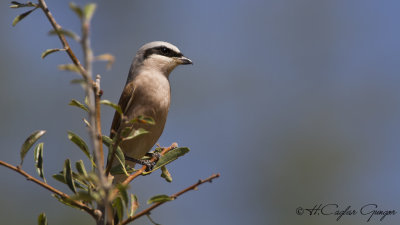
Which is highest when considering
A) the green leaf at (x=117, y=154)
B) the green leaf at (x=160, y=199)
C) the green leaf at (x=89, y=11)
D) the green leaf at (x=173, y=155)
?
the green leaf at (x=89, y=11)

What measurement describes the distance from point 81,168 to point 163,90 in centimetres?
251

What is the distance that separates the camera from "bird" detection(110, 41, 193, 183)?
416 cm

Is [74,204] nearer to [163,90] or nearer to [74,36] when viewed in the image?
[74,36]

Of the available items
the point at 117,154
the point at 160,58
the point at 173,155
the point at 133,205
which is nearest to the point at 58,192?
the point at 133,205

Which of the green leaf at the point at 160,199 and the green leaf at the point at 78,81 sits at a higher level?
the green leaf at the point at 78,81

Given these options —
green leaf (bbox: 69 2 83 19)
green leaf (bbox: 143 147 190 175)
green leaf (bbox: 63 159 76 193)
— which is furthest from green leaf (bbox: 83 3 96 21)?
green leaf (bbox: 143 147 190 175)

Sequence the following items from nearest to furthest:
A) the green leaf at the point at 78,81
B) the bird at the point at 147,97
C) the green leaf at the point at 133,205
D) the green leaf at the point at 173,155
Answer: the green leaf at the point at 78,81, the green leaf at the point at 133,205, the green leaf at the point at 173,155, the bird at the point at 147,97

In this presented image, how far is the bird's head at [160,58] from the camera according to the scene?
482 centimetres

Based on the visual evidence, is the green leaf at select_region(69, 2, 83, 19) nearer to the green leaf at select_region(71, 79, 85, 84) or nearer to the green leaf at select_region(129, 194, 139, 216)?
the green leaf at select_region(71, 79, 85, 84)

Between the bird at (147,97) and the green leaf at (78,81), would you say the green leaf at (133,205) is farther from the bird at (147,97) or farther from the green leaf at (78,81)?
the bird at (147,97)

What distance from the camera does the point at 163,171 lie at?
2.59 metres

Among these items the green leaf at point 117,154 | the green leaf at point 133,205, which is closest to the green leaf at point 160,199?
the green leaf at point 133,205

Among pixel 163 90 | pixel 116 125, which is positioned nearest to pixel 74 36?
pixel 116 125

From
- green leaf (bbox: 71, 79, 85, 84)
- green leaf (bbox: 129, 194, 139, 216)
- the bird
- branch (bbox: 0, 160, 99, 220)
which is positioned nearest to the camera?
green leaf (bbox: 71, 79, 85, 84)
